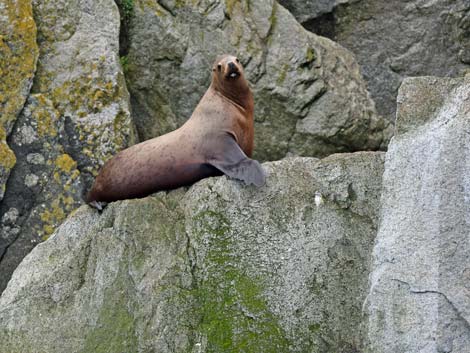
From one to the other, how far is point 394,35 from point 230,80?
3.13 meters

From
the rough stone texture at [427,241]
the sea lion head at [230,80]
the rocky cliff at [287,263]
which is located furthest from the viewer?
the sea lion head at [230,80]

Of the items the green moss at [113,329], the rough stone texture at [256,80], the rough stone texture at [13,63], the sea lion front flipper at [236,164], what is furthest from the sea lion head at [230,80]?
the green moss at [113,329]

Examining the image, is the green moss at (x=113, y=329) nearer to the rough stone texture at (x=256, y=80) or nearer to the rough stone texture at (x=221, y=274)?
the rough stone texture at (x=221, y=274)

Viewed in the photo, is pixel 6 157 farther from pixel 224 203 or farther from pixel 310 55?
pixel 310 55

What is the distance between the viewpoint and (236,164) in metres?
6.20

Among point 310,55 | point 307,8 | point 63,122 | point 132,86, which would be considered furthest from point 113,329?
point 307,8

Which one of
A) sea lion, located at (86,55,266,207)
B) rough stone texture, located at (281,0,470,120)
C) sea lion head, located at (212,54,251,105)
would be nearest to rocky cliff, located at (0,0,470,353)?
sea lion, located at (86,55,266,207)

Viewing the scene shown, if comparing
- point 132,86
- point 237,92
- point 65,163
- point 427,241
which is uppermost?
point 427,241

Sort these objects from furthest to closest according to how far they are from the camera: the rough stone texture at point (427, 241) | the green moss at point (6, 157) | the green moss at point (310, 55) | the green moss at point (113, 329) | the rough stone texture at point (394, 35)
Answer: the rough stone texture at point (394, 35)
the green moss at point (310, 55)
the green moss at point (6, 157)
the green moss at point (113, 329)
the rough stone texture at point (427, 241)

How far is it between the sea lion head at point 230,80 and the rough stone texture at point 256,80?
1.35m

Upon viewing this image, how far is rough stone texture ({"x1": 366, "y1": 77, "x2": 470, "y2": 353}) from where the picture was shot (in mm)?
4484

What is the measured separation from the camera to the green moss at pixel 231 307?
207 inches

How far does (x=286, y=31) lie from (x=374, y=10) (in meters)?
1.39

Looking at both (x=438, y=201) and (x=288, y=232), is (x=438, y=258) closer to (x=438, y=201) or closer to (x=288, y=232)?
(x=438, y=201)
